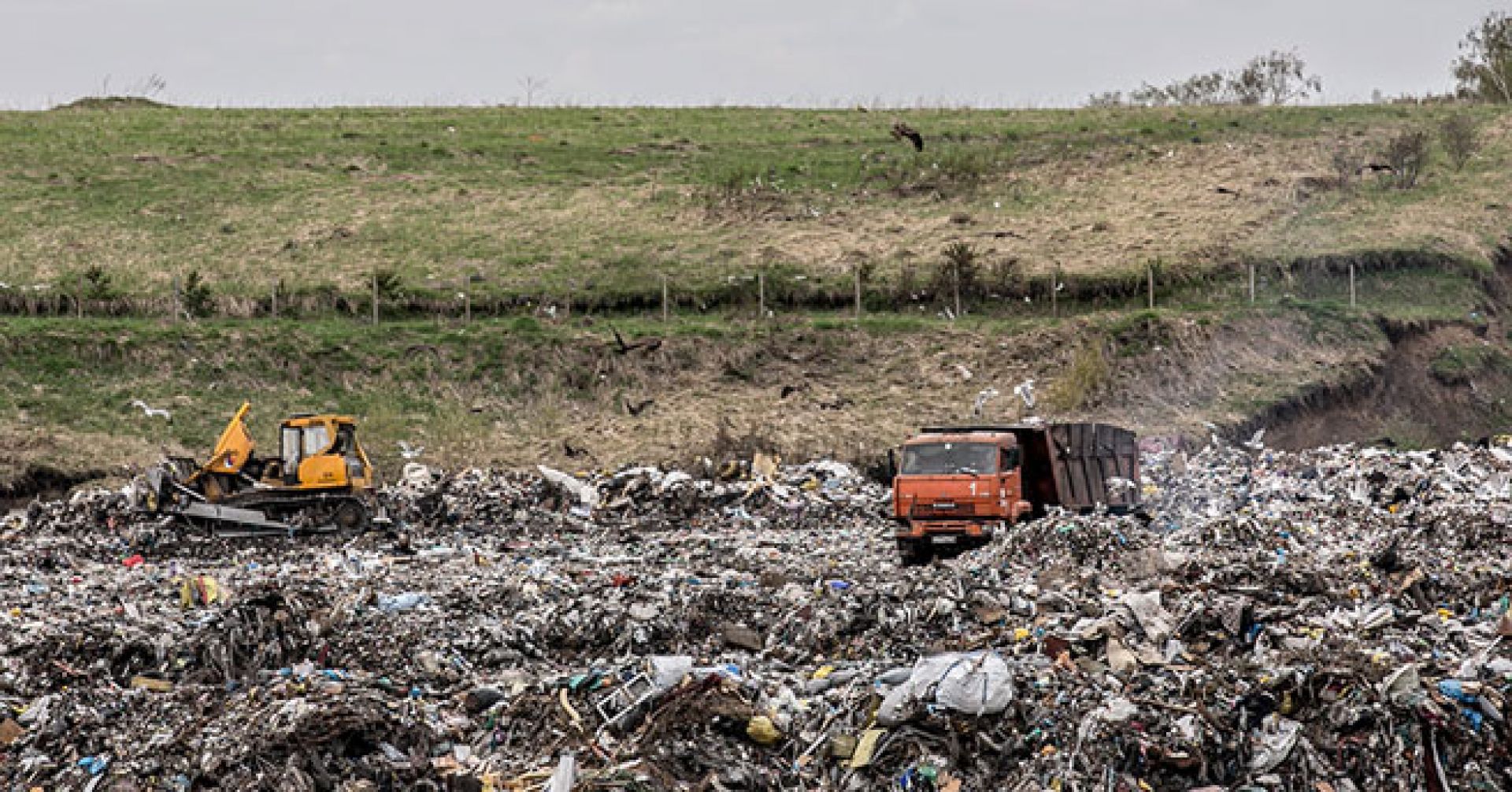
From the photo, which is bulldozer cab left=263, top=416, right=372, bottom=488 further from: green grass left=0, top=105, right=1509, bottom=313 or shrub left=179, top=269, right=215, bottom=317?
green grass left=0, top=105, right=1509, bottom=313

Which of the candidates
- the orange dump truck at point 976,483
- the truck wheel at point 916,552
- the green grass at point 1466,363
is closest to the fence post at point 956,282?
the green grass at point 1466,363

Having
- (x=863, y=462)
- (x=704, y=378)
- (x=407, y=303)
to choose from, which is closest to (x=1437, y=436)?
(x=863, y=462)

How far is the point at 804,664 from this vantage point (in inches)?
469

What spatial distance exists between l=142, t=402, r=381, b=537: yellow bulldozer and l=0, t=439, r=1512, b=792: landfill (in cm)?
171

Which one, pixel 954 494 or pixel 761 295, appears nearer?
pixel 954 494

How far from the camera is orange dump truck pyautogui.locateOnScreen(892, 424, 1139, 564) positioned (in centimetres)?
1780

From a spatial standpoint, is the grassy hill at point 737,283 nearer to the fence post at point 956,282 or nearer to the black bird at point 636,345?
the black bird at point 636,345

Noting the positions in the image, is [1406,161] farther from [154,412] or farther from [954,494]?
[154,412]

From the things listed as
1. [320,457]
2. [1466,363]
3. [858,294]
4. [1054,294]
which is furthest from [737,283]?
[1466,363]

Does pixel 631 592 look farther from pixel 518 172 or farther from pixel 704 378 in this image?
pixel 518 172

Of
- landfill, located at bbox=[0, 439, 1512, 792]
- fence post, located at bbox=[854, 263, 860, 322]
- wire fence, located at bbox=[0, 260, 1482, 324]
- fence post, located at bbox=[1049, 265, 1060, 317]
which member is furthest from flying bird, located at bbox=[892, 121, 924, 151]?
landfill, located at bbox=[0, 439, 1512, 792]

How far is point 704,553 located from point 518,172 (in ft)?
90.5

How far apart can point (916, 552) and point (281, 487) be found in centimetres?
927

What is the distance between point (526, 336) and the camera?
104ft
